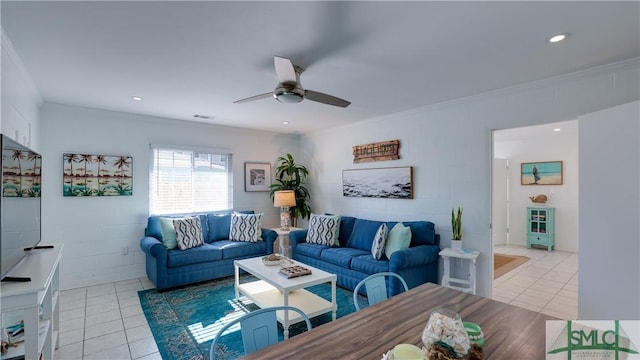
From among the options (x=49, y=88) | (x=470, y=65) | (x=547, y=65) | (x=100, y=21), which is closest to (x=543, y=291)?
(x=547, y=65)

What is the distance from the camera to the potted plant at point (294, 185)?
226 inches

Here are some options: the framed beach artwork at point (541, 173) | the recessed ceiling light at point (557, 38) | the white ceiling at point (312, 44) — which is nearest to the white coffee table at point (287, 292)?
the white ceiling at point (312, 44)

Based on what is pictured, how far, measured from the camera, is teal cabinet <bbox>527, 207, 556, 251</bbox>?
6172 mm

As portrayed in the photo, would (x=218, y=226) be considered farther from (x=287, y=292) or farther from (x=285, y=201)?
(x=287, y=292)

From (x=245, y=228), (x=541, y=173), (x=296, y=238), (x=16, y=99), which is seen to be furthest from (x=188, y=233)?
(x=541, y=173)

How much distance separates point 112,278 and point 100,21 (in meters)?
3.73

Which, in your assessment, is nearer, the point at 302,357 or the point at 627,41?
the point at 302,357

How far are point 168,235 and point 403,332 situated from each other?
3729 mm

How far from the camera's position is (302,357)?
43.0 inches

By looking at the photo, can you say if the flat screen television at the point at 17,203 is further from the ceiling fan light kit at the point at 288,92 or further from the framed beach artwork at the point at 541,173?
the framed beach artwork at the point at 541,173

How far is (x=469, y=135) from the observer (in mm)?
3584

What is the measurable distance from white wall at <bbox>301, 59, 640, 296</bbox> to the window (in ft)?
7.71

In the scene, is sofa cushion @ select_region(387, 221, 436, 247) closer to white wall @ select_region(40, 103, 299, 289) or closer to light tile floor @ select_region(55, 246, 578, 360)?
light tile floor @ select_region(55, 246, 578, 360)

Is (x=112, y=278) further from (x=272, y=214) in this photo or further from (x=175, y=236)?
(x=272, y=214)
